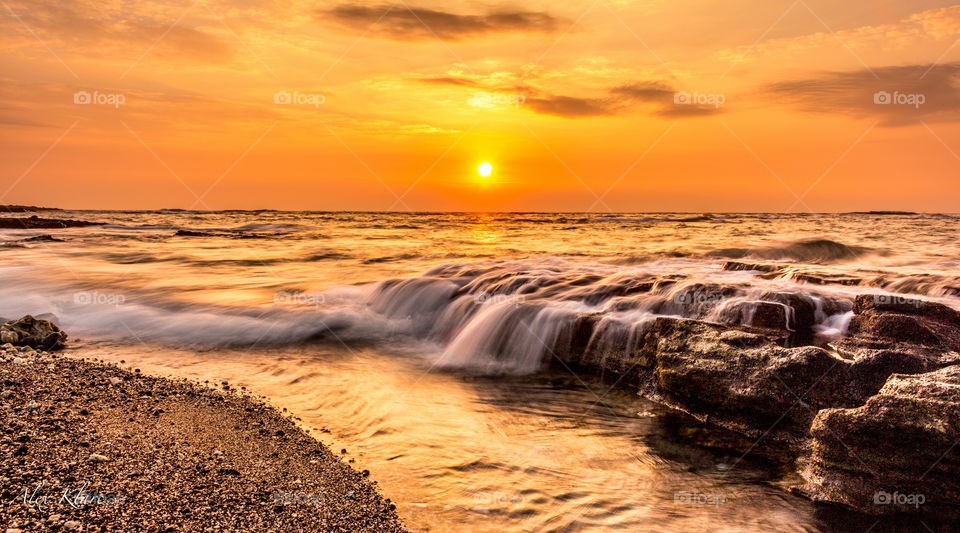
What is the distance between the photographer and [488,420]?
6.14 m

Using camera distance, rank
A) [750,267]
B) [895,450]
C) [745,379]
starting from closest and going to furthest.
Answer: [895,450]
[745,379]
[750,267]

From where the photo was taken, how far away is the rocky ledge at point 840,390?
13.8 feet

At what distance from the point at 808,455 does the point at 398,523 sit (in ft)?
13.0

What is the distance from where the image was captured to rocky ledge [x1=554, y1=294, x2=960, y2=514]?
4.21m

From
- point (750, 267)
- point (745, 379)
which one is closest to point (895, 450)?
point (745, 379)

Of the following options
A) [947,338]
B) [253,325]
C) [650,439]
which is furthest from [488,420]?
[253,325]

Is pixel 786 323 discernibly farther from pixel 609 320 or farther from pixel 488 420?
pixel 488 420

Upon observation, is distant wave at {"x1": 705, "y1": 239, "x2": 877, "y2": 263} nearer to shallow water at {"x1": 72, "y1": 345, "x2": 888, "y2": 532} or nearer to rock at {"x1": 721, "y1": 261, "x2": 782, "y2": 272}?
rock at {"x1": 721, "y1": 261, "x2": 782, "y2": 272}

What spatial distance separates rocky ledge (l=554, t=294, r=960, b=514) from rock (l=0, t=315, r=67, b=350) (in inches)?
302

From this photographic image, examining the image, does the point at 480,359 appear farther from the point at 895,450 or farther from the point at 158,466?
the point at 895,450

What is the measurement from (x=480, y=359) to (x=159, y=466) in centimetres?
546

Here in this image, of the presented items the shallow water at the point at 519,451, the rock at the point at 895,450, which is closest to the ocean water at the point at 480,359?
the shallow water at the point at 519,451

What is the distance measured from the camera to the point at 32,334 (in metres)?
7.76

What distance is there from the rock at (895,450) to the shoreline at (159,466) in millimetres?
3611
